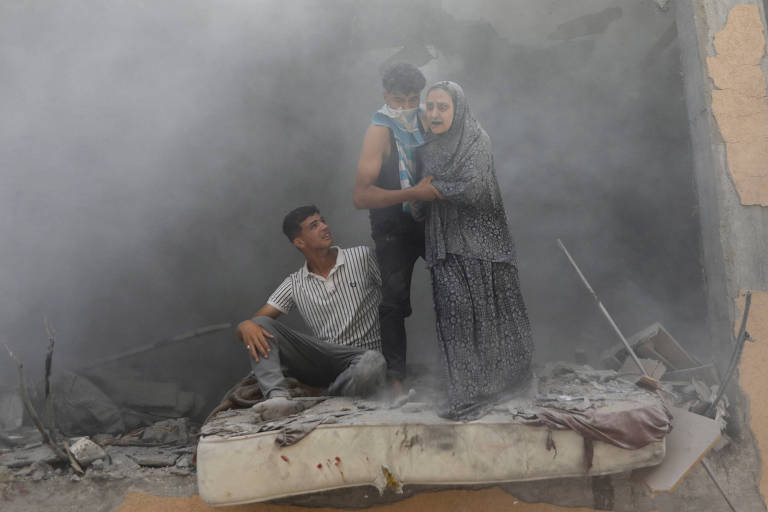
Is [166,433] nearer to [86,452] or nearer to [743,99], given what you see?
[86,452]

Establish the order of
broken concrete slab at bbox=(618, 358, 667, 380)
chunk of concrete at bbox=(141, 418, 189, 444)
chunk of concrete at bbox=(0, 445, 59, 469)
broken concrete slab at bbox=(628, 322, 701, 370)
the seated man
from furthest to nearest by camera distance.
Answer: chunk of concrete at bbox=(141, 418, 189, 444)
broken concrete slab at bbox=(628, 322, 701, 370)
broken concrete slab at bbox=(618, 358, 667, 380)
the seated man
chunk of concrete at bbox=(0, 445, 59, 469)

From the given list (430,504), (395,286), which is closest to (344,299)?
(395,286)

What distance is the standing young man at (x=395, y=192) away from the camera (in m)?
3.21

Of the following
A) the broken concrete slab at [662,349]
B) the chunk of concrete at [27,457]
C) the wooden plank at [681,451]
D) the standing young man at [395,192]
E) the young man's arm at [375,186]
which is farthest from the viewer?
the broken concrete slab at [662,349]

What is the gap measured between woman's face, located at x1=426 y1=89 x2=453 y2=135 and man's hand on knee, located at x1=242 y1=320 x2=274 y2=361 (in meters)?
1.44

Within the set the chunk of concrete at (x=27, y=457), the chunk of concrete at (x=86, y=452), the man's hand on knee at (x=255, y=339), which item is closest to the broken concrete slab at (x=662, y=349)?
the man's hand on knee at (x=255, y=339)

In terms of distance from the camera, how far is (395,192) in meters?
3.07

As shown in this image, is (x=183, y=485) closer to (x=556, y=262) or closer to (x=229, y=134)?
(x=229, y=134)

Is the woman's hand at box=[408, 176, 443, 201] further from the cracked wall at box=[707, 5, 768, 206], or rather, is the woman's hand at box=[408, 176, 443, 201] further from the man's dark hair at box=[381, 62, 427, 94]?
the cracked wall at box=[707, 5, 768, 206]

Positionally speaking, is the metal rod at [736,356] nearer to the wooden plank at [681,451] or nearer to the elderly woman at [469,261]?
the wooden plank at [681,451]

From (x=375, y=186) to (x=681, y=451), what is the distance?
6.34ft

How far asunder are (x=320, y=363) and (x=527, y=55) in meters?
3.06

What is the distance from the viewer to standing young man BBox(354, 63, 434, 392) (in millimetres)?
3207

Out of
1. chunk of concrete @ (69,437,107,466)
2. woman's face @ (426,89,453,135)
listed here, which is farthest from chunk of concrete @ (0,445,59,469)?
woman's face @ (426,89,453,135)
